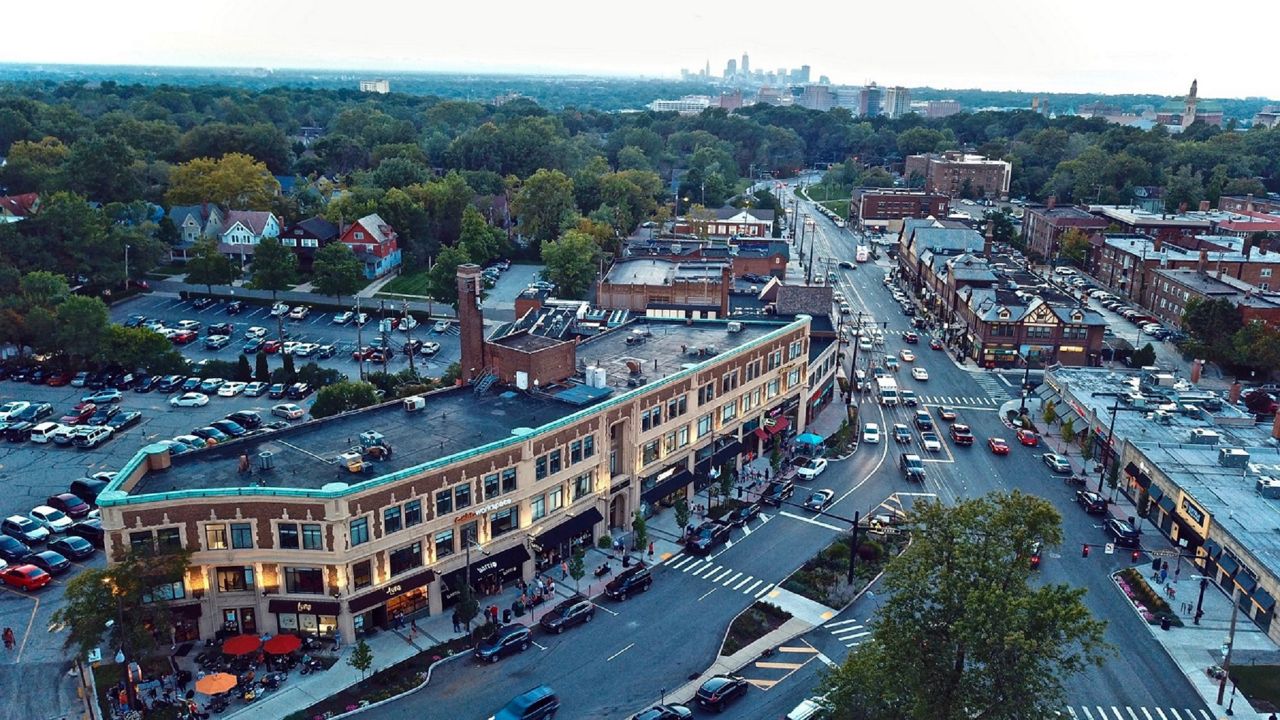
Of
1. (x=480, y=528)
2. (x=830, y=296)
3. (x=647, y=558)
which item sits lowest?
(x=647, y=558)

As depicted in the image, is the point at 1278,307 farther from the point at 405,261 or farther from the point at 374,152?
the point at 374,152

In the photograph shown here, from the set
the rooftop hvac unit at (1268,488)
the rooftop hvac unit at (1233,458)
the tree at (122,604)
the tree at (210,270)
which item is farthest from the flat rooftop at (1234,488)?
the tree at (210,270)

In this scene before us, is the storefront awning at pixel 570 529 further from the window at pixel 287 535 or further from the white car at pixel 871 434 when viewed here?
the white car at pixel 871 434

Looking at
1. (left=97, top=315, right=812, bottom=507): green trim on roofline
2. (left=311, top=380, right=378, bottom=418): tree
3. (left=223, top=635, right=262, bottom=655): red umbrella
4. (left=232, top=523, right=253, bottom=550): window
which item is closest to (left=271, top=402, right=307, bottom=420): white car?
(left=311, top=380, right=378, bottom=418): tree

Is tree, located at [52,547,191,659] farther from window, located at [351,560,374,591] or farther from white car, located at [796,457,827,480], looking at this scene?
white car, located at [796,457,827,480]

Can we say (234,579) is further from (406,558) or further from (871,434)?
(871,434)

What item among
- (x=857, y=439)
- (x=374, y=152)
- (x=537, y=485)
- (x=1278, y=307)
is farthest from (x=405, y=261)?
(x=1278, y=307)
